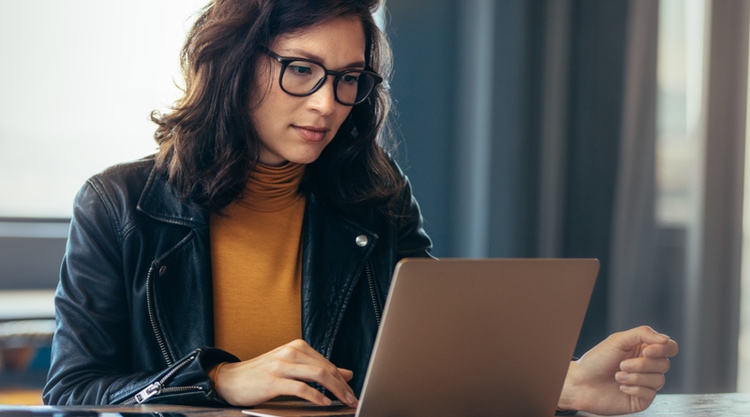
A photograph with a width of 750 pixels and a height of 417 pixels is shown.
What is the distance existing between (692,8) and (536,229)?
3.19ft

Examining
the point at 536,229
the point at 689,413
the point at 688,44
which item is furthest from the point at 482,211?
the point at 689,413

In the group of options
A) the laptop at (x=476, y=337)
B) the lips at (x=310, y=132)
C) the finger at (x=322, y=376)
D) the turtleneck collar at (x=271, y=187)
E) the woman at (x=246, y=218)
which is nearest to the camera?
the laptop at (x=476, y=337)

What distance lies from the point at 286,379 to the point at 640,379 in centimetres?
50

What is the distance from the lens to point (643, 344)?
3.92ft

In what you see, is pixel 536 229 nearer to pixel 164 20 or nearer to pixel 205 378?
pixel 164 20

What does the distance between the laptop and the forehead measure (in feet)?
2.23

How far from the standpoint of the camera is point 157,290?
1.45m

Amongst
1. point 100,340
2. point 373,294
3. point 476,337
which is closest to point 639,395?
point 476,337

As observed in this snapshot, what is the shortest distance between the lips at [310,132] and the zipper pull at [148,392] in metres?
0.55

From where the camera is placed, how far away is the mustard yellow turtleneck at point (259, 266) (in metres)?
1.54

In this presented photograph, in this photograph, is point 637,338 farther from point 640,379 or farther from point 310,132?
point 310,132

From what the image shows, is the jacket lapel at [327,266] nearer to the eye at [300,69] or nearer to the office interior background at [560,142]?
the eye at [300,69]

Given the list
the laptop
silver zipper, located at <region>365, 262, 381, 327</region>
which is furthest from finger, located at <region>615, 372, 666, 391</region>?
silver zipper, located at <region>365, 262, 381, 327</region>

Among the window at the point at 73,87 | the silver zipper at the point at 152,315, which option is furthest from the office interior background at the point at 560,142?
the silver zipper at the point at 152,315
